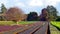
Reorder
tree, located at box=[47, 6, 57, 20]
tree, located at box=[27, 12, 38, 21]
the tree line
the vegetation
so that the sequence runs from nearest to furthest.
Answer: the tree line, tree, located at box=[27, 12, 38, 21], the vegetation, tree, located at box=[47, 6, 57, 20]

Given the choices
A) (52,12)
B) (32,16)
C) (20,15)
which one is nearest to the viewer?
(20,15)

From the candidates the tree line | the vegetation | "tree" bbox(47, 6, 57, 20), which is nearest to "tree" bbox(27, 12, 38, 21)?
the tree line

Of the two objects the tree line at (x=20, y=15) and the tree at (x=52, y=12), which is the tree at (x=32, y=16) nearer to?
the tree line at (x=20, y=15)

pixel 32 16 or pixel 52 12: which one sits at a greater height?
pixel 52 12

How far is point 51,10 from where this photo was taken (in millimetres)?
148000

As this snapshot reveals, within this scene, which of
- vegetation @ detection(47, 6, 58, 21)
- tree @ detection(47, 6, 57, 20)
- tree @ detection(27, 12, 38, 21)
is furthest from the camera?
tree @ detection(47, 6, 57, 20)

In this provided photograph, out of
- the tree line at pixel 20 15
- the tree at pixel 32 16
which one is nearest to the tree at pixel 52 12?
the tree line at pixel 20 15

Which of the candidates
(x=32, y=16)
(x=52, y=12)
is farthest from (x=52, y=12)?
(x=32, y=16)

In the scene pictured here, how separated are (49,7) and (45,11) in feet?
41.3

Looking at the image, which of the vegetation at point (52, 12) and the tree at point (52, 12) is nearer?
the vegetation at point (52, 12)

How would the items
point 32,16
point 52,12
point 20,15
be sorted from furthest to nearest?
1. point 52,12
2. point 32,16
3. point 20,15

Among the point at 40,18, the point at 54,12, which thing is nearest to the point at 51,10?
the point at 54,12

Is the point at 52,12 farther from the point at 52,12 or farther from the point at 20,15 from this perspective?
the point at 20,15

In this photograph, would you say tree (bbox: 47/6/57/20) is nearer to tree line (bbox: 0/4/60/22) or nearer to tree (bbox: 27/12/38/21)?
tree line (bbox: 0/4/60/22)
